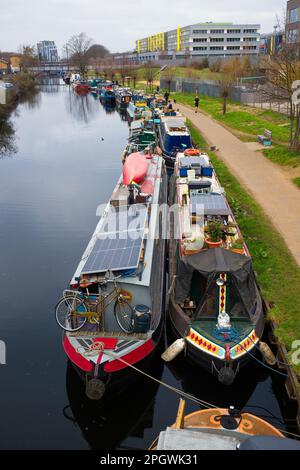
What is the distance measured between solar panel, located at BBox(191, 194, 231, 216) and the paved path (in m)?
3.81

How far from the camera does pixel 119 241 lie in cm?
1662

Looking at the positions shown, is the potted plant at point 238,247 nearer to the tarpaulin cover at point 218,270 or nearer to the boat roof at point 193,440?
the tarpaulin cover at point 218,270

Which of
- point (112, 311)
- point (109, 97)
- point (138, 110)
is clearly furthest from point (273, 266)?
point (109, 97)

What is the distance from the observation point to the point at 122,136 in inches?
2341

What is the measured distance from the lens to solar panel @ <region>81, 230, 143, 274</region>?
14625 millimetres

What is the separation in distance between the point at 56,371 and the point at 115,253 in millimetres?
4603

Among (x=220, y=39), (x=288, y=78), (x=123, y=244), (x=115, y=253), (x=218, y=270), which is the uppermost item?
(x=220, y=39)

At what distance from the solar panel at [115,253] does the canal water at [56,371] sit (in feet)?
12.0

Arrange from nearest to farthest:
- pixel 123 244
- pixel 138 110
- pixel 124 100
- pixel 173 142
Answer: pixel 123 244, pixel 173 142, pixel 138 110, pixel 124 100

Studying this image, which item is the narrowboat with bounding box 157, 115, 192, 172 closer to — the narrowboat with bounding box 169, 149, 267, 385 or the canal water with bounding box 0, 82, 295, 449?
the canal water with bounding box 0, 82, 295, 449

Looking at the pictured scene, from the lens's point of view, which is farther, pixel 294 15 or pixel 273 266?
pixel 294 15

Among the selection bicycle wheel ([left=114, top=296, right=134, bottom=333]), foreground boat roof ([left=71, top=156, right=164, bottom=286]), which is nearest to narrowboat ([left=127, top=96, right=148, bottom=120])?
foreground boat roof ([left=71, top=156, right=164, bottom=286])

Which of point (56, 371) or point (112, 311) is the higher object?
point (112, 311)

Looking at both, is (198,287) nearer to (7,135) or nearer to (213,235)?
(213,235)
